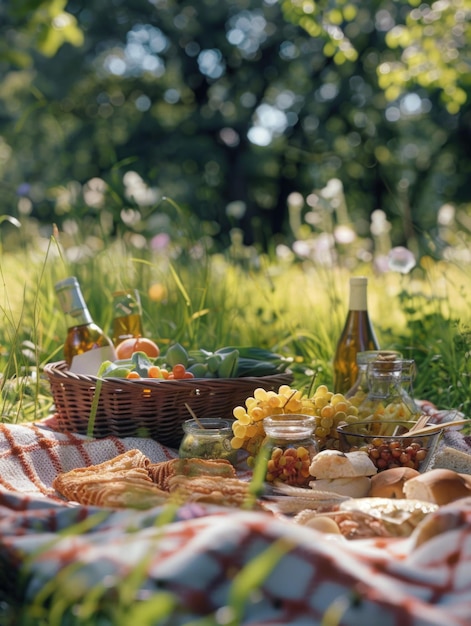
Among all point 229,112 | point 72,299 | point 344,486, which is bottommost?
point 344,486

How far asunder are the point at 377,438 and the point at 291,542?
2.37 ft

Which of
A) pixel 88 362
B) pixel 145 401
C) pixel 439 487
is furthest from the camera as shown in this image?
pixel 88 362

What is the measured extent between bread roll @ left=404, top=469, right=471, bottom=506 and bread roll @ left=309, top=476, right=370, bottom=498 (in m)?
0.15

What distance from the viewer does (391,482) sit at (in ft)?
4.73

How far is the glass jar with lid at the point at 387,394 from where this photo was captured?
1.80 metres

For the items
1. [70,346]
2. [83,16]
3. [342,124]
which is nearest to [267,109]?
[342,124]

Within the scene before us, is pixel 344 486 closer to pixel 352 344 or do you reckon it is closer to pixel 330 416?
pixel 330 416

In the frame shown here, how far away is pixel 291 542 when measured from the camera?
2.95 feet

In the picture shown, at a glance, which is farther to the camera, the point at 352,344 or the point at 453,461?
the point at 352,344

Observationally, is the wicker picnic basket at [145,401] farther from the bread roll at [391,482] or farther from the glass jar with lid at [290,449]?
the bread roll at [391,482]

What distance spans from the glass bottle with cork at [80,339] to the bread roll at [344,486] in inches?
35.3

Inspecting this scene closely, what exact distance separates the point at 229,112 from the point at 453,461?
17522 millimetres

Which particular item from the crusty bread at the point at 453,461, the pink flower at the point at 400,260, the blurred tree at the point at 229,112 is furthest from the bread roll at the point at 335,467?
the blurred tree at the point at 229,112

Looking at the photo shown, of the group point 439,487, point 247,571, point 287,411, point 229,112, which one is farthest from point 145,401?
point 229,112
